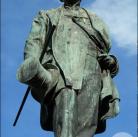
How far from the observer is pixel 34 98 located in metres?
12.4

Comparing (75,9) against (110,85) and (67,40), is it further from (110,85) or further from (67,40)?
(110,85)

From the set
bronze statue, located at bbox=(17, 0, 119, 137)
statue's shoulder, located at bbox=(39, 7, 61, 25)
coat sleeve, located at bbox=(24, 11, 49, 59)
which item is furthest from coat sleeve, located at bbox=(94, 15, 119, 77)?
coat sleeve, located at bbox=(24, 11, 49, 59)

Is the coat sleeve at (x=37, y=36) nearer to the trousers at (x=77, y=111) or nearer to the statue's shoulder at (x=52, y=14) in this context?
the statue's shoulder at (x=52, y=14)

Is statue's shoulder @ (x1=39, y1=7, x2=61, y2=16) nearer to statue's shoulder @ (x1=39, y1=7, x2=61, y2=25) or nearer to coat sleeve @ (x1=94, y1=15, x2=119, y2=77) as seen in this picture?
statue's shoulder @ (x1=39, y1=7, x2=61, y2=25)

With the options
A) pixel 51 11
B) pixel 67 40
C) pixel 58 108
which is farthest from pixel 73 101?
pixel 51 11

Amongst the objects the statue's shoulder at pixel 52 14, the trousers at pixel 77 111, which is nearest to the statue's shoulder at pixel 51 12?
the statue's shoulder at pixel 52 14

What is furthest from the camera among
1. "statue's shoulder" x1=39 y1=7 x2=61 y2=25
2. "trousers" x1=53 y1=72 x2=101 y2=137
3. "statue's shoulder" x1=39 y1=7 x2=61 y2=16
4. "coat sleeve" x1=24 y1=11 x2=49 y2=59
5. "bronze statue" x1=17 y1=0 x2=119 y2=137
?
"statue's shoulder" x1=39 y1=7 x2=61 y2=16

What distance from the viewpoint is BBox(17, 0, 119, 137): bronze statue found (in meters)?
11.9

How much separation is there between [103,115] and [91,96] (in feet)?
1.38

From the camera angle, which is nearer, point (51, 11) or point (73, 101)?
point (73, 101)

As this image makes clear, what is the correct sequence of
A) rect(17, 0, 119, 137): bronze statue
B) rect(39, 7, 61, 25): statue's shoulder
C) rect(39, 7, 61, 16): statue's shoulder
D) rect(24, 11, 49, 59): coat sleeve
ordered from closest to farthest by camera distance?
rect(17, 0, 119, 137): bronze statue → rect(24, 11, 49, 59): coat sleeve → rect(39, 7, 61, 25): statue's shoulder → rect(39, 7, 61, 16): statue's shoulder

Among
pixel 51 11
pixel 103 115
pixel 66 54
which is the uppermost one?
pixel 51 11

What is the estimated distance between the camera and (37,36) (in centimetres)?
1289

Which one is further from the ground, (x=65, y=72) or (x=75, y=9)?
(x=75, y=9)
